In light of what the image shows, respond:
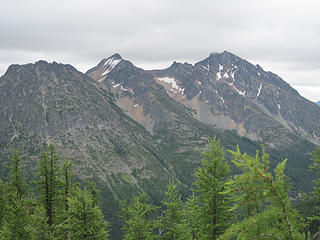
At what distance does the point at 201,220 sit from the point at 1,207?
27.6 m

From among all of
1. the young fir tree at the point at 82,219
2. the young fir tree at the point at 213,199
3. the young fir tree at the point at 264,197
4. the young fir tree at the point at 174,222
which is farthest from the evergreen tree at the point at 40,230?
the young fir tree at the point at 264,197

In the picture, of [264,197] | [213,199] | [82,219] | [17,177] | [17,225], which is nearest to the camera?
[264,197]

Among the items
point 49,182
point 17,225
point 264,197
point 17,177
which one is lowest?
point 17,225

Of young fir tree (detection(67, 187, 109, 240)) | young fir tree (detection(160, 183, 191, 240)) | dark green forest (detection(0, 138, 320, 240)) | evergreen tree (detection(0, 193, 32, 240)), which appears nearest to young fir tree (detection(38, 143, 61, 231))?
dark green forest (detection(0, 138, 320, 240))

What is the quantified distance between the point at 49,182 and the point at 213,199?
17.4 meters

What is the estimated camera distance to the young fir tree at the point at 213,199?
66.7ft

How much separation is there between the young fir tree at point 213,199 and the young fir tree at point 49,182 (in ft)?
50.9

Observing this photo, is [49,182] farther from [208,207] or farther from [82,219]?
[208,207]

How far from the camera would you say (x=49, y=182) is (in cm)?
2709

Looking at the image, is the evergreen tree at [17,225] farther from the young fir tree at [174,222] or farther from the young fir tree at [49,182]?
the young fir tree at [174,222]

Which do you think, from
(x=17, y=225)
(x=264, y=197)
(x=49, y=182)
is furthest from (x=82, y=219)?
(x=264, y=197)

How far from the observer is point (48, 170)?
26.9m

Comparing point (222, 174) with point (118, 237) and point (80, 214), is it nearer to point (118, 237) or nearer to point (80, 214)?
point (80, 214)

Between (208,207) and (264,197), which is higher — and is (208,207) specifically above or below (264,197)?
below
